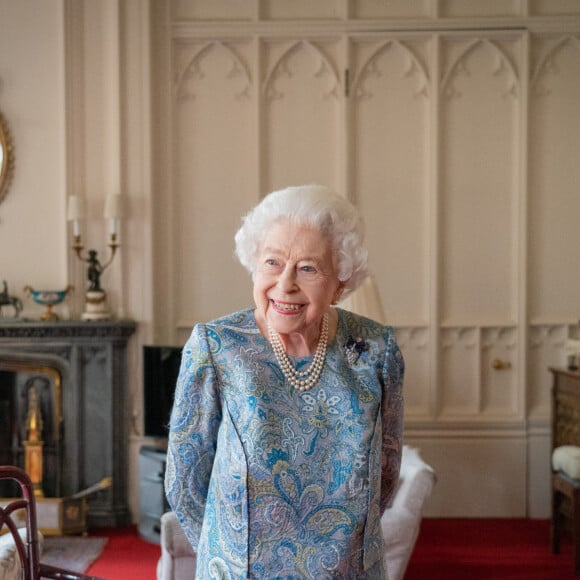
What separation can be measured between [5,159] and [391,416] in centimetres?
411

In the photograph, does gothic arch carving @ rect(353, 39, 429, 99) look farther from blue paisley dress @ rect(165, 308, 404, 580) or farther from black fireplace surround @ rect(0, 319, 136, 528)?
blue paisley dress @ rect(165, 308, 404, 580)

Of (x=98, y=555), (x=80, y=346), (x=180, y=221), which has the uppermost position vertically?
(x=180, y=221)

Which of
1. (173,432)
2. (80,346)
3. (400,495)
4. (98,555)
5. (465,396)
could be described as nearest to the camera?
(173,432)

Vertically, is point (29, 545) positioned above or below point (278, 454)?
below

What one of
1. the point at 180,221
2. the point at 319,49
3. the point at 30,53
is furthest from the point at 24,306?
the point at 319,49

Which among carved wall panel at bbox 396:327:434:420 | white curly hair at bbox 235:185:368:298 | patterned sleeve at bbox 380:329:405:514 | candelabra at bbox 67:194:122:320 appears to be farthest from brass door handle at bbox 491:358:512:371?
white curly hair at bbox 235:185:368:298

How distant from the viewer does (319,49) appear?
5273 mm

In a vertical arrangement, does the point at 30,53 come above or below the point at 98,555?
above

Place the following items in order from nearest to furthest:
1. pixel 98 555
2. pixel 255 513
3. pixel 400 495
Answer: pixel 255 513
pixel 400 495
pixel 98 555

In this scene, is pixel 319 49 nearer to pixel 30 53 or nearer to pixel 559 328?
pixel 30 53

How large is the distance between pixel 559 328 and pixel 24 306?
3.28 metres

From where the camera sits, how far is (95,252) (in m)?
5.08

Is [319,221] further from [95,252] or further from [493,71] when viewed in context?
[493,71]

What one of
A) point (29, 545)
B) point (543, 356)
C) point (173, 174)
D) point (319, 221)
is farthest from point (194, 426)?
point (543, 356)
